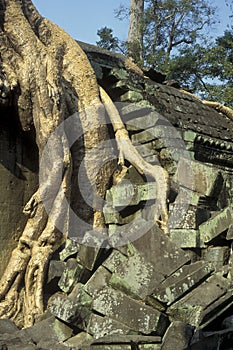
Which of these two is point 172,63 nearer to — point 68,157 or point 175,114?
point 175,114

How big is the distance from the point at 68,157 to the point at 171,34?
13573mm

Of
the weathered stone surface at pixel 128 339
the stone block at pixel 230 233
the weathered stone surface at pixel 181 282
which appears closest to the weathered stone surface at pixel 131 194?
the stone block at pixel 230 233

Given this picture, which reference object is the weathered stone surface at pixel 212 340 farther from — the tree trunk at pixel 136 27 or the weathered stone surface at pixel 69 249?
the tree trunk at pixel 136 27

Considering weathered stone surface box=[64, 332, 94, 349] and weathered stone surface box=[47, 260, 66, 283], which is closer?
weathered stone surface box=[64, 332, 94, 349]

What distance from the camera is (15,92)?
14.7 feet

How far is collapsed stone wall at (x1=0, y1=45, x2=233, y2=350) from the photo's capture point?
2.86 metres

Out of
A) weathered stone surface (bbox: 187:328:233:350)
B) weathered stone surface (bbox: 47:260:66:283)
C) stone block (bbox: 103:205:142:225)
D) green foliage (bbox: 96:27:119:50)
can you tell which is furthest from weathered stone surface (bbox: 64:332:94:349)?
green foliage (bbox: 96:27:119:50)

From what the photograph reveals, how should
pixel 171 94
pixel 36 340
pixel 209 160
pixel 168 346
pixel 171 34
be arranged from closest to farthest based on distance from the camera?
pixel 168 346 → pixel 36 340 → pixel 209 160 → pixel 171 94 → pixel 171 34

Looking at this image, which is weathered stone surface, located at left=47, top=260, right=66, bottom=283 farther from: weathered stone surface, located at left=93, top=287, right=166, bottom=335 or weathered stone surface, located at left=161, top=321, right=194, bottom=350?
weathered stone surface, located at left=161, top=321, right=194, bottom=350

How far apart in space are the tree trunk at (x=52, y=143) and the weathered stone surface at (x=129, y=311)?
95cm

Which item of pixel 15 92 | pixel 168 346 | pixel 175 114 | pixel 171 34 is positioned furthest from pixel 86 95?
pixel 171 34

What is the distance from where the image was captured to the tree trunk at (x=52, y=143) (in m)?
4.06

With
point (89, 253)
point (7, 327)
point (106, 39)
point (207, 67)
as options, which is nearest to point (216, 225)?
point (89, 253)

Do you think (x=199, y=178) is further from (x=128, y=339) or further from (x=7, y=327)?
(x=7, y=327)
